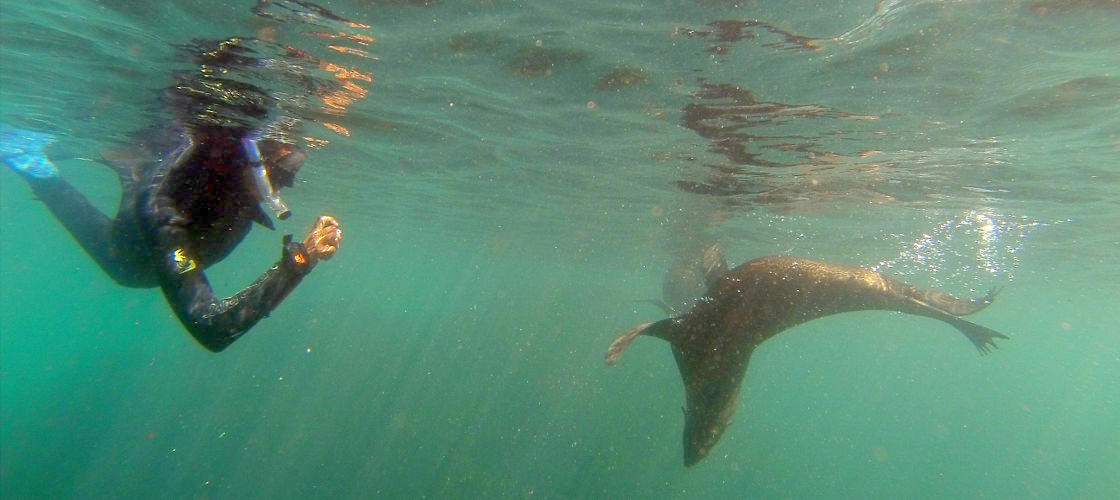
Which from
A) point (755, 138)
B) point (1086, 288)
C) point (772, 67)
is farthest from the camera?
point (1086, 288)

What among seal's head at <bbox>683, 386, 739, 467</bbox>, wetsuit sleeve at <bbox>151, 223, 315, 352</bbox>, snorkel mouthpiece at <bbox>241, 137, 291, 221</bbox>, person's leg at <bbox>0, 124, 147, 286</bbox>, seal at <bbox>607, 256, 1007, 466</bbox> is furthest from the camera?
person's leg at <bbox>0, 124, 147, 286</bbox>

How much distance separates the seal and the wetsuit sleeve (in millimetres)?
3230

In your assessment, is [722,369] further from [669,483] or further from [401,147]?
[669,483]

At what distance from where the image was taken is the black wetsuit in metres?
3.19

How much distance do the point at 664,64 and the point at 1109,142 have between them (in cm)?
913

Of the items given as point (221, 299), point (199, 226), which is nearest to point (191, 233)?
point (199, 226)

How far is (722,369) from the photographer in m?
5.93

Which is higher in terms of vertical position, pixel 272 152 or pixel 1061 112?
pixel 1061 112

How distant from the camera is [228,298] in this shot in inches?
131

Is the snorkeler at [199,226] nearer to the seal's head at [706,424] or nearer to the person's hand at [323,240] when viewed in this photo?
the person's hand at [323,240]

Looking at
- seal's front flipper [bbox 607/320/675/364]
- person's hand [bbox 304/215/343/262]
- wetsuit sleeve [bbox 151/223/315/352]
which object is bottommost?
seal's front flipper [bbox 607/320/675/364]

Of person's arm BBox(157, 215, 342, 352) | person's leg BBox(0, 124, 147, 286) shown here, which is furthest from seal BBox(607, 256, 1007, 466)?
person's leg BBox(0, 124, 147, 286)

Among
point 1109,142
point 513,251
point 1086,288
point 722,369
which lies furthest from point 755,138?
point 1086,288

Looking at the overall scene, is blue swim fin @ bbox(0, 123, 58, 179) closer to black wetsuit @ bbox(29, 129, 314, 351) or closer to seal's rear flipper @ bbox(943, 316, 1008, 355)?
black wetsuit @ bbox(29, 129, 314, 351)
